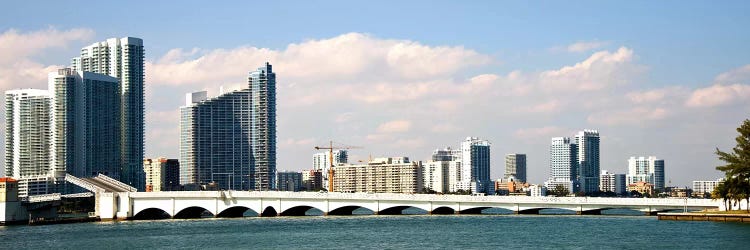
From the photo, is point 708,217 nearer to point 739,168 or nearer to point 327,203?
point 739,168

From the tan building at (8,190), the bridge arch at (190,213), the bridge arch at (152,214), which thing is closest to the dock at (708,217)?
the bridge arch at (190,213)

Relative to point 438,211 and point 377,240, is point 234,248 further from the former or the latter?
point 438,211

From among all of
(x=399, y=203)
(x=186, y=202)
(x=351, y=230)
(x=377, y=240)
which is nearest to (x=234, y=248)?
(x=377, y=240)

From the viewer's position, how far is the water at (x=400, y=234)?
291 ft

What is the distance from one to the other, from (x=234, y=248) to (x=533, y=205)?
180ft

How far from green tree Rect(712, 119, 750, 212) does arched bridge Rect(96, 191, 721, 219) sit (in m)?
14.3

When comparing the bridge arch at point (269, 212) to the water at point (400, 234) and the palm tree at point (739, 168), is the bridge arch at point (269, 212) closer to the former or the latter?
the water at point (400, 234)

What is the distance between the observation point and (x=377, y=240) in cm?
9606

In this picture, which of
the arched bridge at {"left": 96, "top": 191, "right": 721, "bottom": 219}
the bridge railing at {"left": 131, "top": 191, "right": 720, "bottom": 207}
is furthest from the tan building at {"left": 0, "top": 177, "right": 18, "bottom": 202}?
the bridge railing at {"left": 131, "top": 191, "right": 720, "bottom": 207}

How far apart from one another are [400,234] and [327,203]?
41.8 m

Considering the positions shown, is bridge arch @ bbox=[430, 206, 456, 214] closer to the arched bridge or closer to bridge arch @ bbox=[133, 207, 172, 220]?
the arched bridge

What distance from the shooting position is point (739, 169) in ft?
357

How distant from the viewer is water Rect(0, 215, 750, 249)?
88.8m

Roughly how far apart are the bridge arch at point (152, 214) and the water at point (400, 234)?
14.8 metres
